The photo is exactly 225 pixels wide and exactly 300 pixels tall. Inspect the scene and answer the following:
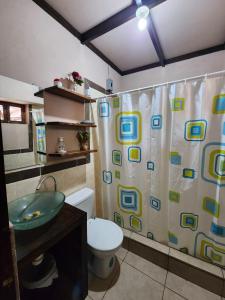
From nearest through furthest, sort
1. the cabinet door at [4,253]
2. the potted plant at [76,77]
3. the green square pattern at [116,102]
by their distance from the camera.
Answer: the cabinet door at [4,253] → the potted plant at [76,77] → the green square pattern at [116,102]

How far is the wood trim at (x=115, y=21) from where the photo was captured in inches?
47.0

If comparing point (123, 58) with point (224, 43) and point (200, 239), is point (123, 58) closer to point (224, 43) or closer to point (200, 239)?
point (224, 43)

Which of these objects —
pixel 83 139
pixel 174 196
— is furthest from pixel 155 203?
pixel 83 139

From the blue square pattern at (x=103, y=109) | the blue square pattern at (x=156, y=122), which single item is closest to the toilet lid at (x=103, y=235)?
the blue square pattern at (x=156, y=122)

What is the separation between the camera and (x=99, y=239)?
1.31 m

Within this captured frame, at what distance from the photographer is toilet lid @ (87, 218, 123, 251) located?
49.2 inches

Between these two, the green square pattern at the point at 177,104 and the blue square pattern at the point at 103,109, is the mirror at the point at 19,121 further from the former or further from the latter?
the green square pattern at the point at 177,104

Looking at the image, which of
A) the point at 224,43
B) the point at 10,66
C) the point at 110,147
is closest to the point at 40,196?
the point at 110,147

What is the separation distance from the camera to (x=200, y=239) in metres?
1.40

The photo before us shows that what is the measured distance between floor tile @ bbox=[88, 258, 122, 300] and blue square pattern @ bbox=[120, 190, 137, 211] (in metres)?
0.62

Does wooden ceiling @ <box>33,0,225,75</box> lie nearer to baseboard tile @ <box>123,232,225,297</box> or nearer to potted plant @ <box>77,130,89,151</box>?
potted plant @ <box>77,130,89,151</box>

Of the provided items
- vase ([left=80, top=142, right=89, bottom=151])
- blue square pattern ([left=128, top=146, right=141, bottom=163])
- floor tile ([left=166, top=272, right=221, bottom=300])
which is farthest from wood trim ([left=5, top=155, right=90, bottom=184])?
floor tile ([left=166, top=272, right=221, bottom=300])

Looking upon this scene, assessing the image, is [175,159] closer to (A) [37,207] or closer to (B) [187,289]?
(B) [187,289]

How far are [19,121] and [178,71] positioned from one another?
6.99 ft
